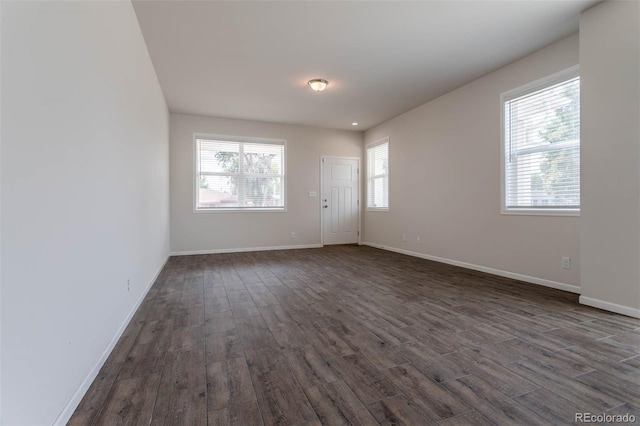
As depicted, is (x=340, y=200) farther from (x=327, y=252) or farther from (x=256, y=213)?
(x=256, y=213)

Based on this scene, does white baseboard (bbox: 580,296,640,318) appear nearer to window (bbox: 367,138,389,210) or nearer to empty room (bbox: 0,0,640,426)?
empty room (bbox: 0,0,640,426)

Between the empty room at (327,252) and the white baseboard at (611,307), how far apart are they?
1 cm

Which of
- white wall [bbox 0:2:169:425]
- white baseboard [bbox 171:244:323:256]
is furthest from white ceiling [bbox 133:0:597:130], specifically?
white baseboard [bbox 171:244:323:256]

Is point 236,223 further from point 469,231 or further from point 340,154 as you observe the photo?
point 469,231

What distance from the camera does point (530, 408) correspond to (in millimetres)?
1389

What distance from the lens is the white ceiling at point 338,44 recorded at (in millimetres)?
2729

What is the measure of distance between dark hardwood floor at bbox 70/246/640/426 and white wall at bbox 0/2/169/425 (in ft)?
1.07

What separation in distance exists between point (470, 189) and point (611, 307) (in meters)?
2.17

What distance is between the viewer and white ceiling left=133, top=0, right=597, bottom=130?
2.73m

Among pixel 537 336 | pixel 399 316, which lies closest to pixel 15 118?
pixel 399 316

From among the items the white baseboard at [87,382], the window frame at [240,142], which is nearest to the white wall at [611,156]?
the white baseboard at [87,382]

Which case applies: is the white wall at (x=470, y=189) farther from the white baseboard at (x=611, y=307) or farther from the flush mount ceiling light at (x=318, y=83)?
the flush mount ceiling light at (x=318, y=83)

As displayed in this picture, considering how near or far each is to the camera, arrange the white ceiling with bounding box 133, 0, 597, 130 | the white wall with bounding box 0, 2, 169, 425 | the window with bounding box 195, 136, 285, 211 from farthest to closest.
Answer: the window with bounding box 195, 136, 285, 211 → the white ceiling with bounding box 133, 0, 597, 130 → the white wall with bounding box 0, 2, 169, 425

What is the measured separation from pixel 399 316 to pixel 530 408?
3.91ft
